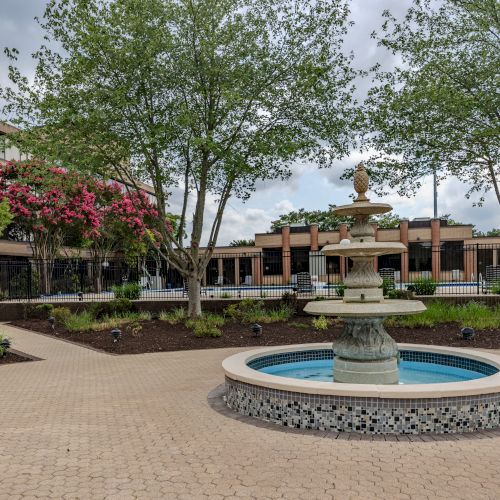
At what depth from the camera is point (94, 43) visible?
14445 millimetres

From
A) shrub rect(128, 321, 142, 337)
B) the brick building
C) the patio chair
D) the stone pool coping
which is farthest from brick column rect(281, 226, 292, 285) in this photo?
the stone pool coping

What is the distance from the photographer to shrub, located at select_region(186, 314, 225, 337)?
14.8 m

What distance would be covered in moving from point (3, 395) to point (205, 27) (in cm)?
1128

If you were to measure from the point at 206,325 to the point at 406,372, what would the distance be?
7112 millimetres

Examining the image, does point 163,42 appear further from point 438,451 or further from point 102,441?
point 438,451

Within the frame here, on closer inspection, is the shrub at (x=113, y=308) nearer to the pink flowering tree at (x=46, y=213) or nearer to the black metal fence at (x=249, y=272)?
the black metal fence at (x=249, y=272)

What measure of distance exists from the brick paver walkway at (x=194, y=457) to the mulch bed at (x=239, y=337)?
Result: 18.0 ft

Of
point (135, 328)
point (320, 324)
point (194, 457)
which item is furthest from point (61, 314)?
point (194, 457)

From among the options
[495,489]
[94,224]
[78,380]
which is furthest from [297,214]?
[495,489]

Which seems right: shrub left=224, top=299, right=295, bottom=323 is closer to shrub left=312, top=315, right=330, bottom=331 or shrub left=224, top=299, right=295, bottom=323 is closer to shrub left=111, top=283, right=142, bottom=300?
shrub left=312, top=315, right=330, bottom=331

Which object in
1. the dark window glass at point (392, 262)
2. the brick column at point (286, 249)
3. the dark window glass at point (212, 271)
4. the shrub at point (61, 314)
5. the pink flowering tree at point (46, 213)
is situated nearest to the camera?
the shrub at point (61, 314)

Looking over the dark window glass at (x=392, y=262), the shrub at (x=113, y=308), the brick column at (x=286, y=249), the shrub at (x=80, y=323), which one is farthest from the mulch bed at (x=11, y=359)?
the dark window glass at (x=392, y=262)

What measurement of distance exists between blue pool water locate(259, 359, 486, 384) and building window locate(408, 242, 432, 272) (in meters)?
32.1

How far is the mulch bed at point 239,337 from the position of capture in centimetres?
1354
